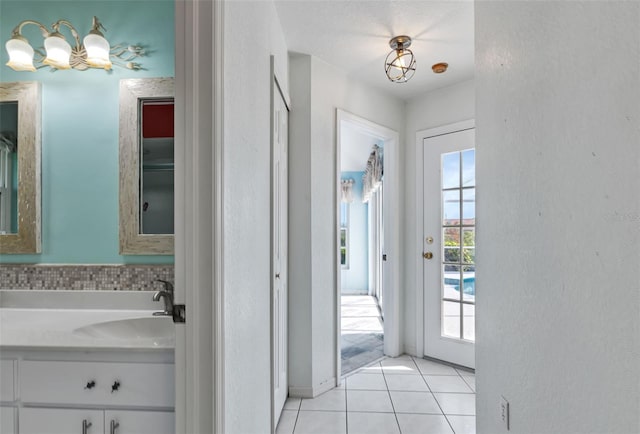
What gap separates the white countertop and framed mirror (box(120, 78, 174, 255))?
240mm

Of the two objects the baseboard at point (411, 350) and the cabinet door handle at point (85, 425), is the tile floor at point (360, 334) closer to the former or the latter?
the baseboard at point (411, 350)

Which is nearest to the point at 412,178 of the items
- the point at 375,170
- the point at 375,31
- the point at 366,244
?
the point at 375,31

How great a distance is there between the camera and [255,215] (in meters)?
1.51

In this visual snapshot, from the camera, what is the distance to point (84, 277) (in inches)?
63.4

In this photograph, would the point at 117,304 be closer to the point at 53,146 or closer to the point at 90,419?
the point at 90,419

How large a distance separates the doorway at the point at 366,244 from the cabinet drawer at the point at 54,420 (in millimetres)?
1755

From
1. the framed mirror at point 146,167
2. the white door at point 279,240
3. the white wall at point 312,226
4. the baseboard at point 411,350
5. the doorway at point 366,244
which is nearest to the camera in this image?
the framed mirror at point 146,167

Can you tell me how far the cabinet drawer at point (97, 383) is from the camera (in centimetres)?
115

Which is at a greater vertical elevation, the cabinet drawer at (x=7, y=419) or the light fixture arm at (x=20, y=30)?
the light fixture arm at (x=20, y=30)

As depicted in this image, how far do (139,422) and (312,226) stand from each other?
60.9 inches

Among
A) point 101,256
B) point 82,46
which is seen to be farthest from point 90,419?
point 82,46

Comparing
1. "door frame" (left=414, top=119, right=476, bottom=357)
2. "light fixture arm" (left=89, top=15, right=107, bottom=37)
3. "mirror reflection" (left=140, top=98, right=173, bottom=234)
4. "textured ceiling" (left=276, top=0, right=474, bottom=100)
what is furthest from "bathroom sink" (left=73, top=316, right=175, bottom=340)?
"door frame" (left=414, top=119, right=476, bottom=357)

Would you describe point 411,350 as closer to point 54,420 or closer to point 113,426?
point 113,426

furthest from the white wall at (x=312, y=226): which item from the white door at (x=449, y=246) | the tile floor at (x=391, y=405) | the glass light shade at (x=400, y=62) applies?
the white door at (x=449, y=246)
